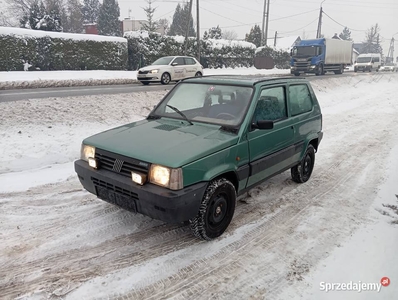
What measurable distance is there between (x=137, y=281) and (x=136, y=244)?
24.3 inches

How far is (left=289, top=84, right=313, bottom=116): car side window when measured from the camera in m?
4.96

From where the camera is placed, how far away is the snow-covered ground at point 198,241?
2922mm

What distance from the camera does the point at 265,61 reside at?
37.7 m

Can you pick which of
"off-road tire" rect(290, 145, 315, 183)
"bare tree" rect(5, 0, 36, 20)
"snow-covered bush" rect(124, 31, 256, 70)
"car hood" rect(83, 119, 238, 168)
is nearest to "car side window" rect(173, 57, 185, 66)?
"snow-covered bush" rect(124, 31, 256, 70)

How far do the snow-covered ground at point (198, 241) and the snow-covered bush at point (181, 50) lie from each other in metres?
21.5

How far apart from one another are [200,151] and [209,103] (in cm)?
126

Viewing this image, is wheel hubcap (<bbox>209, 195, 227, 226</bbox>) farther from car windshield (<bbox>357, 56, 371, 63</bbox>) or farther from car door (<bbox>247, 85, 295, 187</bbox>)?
car windshield (<bbox>357, 56, 371, 63</bbox>)

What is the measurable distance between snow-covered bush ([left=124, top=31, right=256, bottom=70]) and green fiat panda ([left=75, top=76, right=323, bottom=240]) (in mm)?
23052

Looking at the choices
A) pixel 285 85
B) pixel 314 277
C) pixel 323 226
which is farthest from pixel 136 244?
pixel 285 85

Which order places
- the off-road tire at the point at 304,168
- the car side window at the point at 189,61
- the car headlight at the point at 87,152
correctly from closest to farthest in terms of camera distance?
the car headlight at the point at 87,152
the off-road tire at the point at 304,168
the car side window at the point at 189,61

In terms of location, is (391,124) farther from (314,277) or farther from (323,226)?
(314,277)

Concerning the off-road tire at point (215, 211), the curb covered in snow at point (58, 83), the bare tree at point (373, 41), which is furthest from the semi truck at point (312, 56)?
the bare tree at point (373, 41)

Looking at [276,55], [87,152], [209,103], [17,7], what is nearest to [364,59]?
[276,55]

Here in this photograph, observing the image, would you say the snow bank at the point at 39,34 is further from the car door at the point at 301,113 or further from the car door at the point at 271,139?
the car door at the point at 271,139
